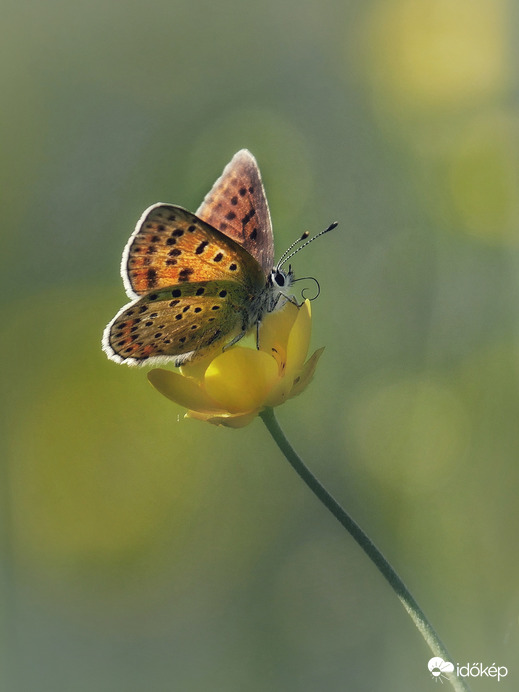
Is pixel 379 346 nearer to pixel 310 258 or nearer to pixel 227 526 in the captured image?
pixel 310 258

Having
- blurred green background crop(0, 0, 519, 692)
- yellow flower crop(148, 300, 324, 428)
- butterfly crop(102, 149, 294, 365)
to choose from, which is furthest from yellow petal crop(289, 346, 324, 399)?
blurred green background crop(0, 0, 519, 692)

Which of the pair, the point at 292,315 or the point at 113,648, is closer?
the point at 292,315

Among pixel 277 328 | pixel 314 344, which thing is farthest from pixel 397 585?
pixel 314 344

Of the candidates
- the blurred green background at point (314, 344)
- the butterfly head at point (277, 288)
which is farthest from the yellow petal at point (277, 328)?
the blurred green background at point (314, 344)

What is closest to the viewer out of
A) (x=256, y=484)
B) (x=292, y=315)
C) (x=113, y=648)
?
(x=292, y=315)

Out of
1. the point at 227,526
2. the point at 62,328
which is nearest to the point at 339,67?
the point at 62,328

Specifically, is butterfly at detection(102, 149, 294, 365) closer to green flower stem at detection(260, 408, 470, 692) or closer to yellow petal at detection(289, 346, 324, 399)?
yellow petal at detection(289, 346, 324, 399)

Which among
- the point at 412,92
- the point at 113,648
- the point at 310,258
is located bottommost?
the point at 113,648
